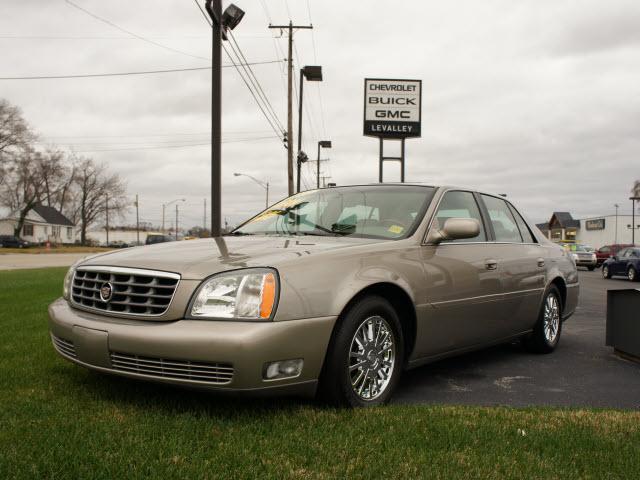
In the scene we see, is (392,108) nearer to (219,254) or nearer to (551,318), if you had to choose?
(551,318)

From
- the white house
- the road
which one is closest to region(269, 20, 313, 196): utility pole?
the road

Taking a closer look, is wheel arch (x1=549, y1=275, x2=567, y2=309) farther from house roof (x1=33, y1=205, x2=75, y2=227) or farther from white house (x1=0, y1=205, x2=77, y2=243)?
house roof (x1=33, y1=205, x2=75, y2=227)

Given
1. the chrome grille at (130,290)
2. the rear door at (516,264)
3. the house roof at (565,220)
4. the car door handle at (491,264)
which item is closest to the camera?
the chrome grille at (130,290)

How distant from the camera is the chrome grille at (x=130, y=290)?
3.23 meters

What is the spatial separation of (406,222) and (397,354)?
1.00 meters

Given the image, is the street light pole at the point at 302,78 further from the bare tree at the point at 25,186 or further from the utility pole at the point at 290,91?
the bare tree at the point at 25,186

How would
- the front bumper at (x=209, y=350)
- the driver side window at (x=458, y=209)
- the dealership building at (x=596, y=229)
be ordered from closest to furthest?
the front bumper at (x=209, y=350), the driver side window at (x=458, y=209), the dealership building at (x=596, y=229)

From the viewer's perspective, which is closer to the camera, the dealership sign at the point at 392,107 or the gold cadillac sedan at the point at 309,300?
the gold cadillac sedan at the point at 309,300

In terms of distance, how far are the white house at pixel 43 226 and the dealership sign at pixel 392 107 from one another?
62.3 metres

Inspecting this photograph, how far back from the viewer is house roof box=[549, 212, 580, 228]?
298ft

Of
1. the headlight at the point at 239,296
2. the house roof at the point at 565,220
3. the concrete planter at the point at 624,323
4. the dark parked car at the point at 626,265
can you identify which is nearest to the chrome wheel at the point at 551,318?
the concrete planter at the point at 624,323

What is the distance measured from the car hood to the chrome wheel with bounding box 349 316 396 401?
53 centimetres

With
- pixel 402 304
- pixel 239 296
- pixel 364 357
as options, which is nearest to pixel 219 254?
pixel 239 296

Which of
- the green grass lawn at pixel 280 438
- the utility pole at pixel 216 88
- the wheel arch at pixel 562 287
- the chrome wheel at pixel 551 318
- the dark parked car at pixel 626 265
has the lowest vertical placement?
the dark parked car at pixel 626 265
